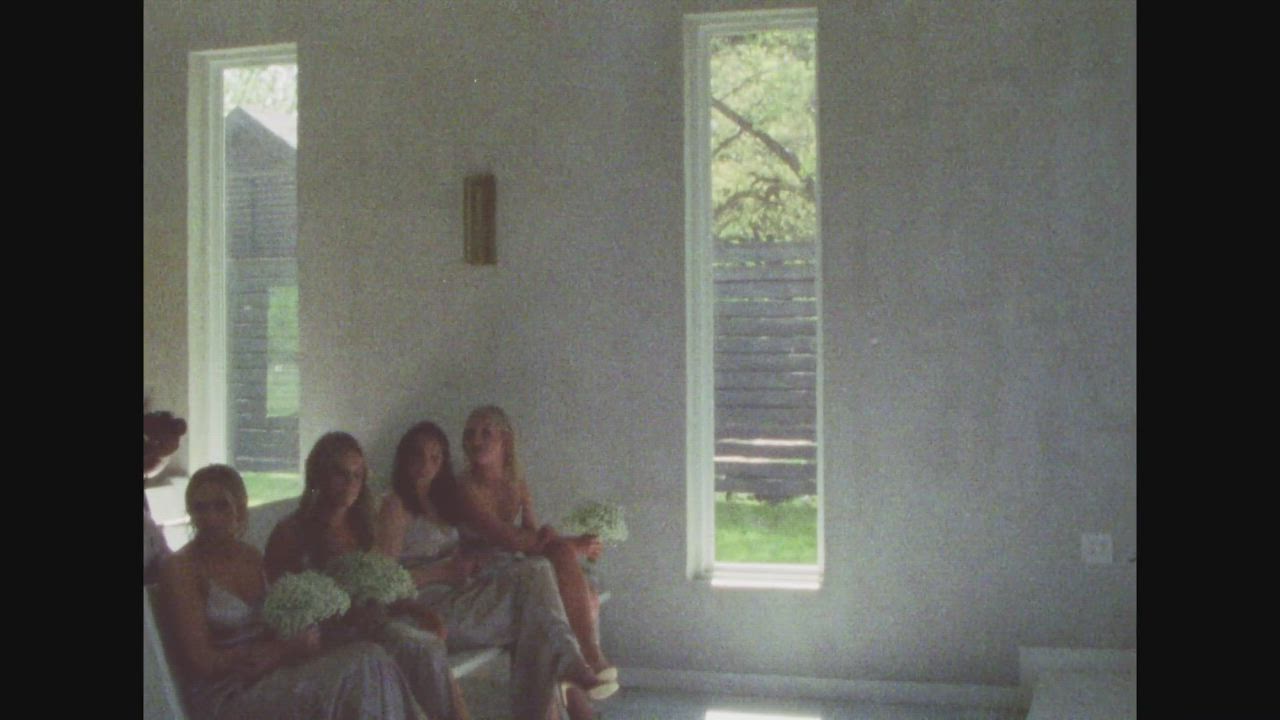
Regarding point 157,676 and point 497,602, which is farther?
point 497,602

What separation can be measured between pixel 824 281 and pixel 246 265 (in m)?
2.31

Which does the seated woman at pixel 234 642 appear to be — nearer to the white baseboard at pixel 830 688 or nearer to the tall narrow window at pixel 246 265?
the tall narrow window at pixel 246 265

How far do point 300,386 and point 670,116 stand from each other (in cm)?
188

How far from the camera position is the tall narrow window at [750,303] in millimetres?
4344

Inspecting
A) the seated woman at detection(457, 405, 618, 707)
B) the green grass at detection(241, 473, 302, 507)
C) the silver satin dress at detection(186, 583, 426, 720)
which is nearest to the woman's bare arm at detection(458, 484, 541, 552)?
the seated woman at detection(457, 405, 618, 707)

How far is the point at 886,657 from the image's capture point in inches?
163

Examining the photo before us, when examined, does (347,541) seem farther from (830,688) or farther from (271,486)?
(830,688)

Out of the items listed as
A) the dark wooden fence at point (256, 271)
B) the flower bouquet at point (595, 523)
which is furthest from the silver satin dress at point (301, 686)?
the dark wooden fence at point (256, 271)

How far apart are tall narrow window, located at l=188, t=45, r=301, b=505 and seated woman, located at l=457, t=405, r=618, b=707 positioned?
644mm

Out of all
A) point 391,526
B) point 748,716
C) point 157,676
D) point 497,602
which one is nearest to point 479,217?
point 391,526

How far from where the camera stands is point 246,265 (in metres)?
4.43
